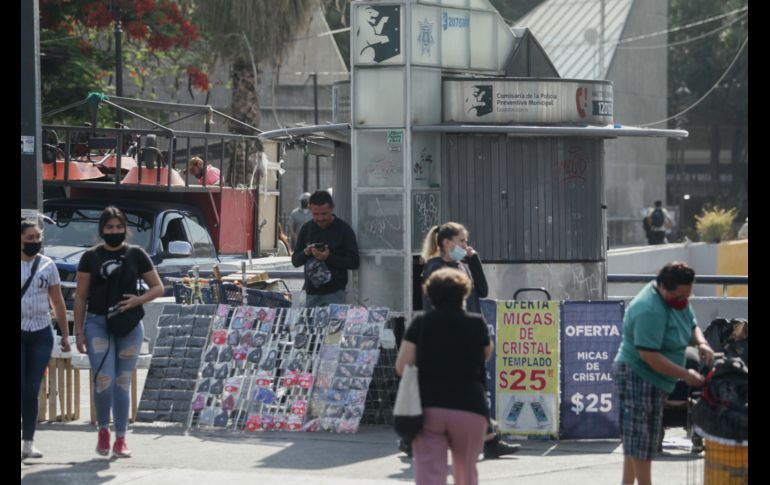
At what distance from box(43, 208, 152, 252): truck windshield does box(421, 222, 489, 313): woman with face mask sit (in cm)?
694

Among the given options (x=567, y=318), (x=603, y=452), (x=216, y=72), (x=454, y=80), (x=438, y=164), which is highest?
(x=216, y=72)

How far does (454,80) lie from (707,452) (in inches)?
202

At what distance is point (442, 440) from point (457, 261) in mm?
2722

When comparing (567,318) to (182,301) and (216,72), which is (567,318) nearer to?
(182,301)

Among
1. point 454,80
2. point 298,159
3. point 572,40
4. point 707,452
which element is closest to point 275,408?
point 454,80

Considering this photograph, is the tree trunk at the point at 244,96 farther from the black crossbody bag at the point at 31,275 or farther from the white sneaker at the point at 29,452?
the white sneaker at the point at 29,452

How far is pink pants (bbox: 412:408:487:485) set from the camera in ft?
22.6

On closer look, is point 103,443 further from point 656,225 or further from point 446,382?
point 656,225

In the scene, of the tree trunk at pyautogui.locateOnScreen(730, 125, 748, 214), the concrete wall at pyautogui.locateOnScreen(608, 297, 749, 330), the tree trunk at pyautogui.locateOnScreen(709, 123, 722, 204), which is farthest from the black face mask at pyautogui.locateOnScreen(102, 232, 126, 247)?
the tree trunk at pyautogui.locateOnScreen(709, 123, 722, 204)

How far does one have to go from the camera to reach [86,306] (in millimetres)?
9562

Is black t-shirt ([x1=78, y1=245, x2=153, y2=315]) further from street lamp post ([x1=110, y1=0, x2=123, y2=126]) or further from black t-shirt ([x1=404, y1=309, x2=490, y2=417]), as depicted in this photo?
street lamp post ([x1=110, y1=0, x2=123, y2=126])

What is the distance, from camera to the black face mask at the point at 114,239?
938 cm

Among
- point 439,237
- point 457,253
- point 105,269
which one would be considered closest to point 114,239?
point 105,269

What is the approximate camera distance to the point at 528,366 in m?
10.4
